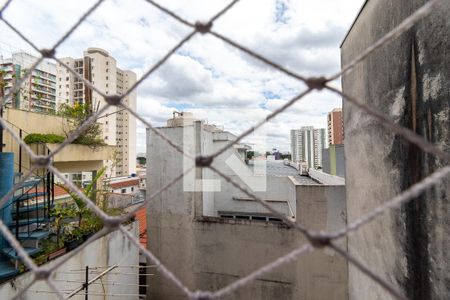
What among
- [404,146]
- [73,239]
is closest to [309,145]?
[73,239]

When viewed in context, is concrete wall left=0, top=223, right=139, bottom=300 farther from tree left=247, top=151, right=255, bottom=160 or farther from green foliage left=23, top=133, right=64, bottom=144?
tree left=247, top=151, right=255, bottom=160

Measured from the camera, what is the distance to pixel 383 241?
1869 millimetres

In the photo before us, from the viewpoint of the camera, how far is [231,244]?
20.4ft

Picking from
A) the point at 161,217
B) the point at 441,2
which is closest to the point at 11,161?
the point at 161,217

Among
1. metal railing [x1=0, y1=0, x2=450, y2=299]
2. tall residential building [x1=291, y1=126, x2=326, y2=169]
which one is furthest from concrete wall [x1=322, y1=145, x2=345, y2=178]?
tall residential building [x1=291, y1=126, x2=326, y2=169]

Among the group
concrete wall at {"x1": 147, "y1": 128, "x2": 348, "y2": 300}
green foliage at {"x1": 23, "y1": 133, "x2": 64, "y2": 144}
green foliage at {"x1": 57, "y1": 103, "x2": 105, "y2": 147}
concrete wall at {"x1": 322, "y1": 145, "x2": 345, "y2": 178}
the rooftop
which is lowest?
concrete wall at {"x1": 147, "y1": 128, "x2": 348, "y2": 300}

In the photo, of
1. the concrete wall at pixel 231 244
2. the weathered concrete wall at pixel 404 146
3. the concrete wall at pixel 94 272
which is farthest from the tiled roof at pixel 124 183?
the weathered concrete wall at pixel 404 146

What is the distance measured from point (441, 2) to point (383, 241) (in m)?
1.58

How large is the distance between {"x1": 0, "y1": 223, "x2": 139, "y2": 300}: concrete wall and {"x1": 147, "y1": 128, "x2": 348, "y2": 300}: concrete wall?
118cm

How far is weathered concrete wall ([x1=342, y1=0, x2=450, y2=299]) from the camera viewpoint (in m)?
1.22

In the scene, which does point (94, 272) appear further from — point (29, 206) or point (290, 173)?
point (290, 173)

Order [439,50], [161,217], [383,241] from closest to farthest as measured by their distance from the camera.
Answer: [439,50] → [383,241] → [161,217]

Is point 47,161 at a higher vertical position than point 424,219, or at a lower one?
higher

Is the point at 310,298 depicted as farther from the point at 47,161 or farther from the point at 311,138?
the point at 311,138
